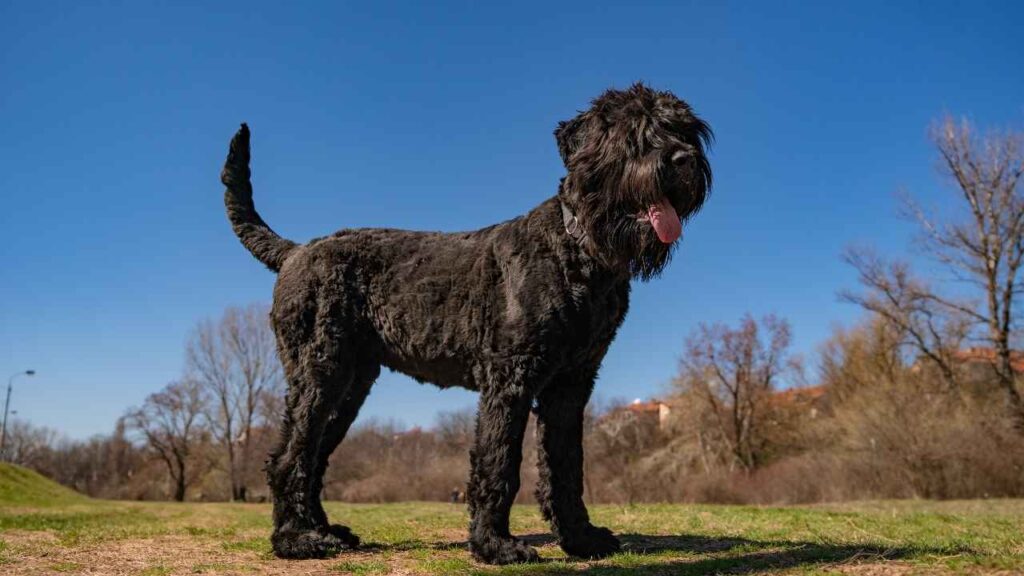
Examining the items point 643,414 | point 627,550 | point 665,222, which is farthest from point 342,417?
point 643,414

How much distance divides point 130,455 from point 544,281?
4025 inches

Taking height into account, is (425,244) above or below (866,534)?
above

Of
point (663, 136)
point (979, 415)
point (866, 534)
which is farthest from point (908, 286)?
point (663, 136)

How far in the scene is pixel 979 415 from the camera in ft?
94.5

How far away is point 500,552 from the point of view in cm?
478

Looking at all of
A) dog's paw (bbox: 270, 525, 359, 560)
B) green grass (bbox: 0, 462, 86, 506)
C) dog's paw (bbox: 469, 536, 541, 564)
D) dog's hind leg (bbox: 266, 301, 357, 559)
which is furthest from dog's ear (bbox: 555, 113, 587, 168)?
green grass (bbox: 0, 462, 86, 506)

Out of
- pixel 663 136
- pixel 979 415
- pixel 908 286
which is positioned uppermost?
pixel 908 286

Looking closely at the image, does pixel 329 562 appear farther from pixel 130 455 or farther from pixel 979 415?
pixel 130 455

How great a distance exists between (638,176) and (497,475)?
2185 mm

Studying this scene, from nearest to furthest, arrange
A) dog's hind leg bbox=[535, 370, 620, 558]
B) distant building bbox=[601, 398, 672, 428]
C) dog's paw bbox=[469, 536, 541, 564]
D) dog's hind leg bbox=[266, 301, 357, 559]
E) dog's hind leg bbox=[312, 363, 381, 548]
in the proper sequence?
dog's paw bbox=[469, 536, 541, 564]
dog's hind leg bbox=[535, 370, 620, 558]
dog's hind leg bbox=[266, 301, 357, 559]
dog's hind leg bbox=[312, 363, 381, 548]
distant building bbox=[601, 398, 672, 428]

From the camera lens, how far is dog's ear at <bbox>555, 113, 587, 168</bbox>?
512cm

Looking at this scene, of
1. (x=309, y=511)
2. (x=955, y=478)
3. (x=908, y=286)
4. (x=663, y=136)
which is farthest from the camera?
(x=908, y=286)

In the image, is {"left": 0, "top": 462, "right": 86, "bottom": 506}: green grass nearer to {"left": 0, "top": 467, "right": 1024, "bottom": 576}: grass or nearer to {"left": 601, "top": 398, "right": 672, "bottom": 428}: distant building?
{"left": 0, "top": 467, "right": 1024, "bottom": 576}: grass

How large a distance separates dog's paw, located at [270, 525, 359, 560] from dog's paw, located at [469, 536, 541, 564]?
1392 mm
